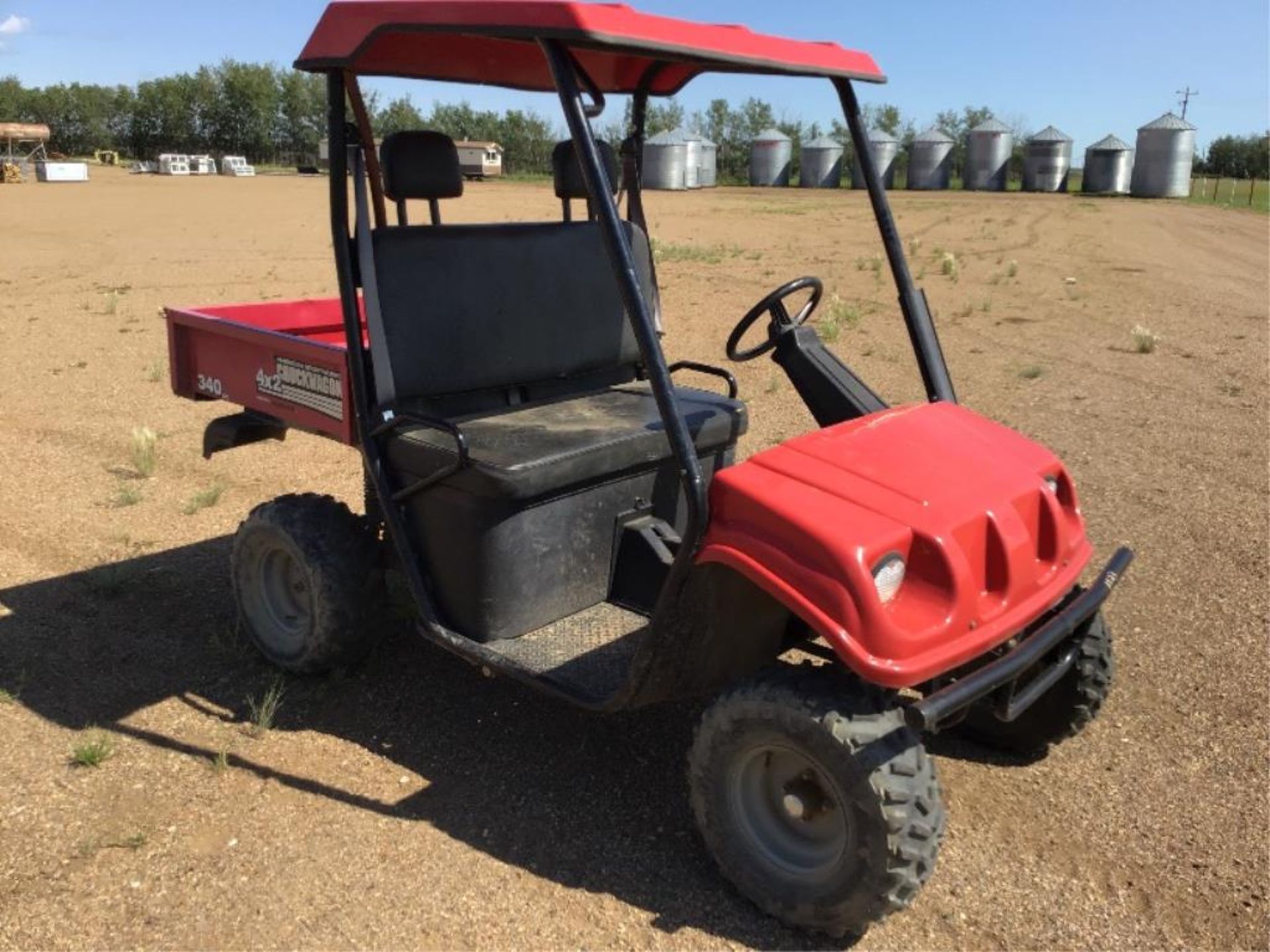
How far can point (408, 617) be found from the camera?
179 inches

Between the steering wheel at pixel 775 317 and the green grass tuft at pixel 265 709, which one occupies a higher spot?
the steering wheel at pixel 775 317

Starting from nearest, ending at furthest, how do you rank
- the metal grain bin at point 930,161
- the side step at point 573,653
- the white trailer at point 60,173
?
the side step at point 573,653 < the metal grain bin at point 930,161 < the white trailer at point 60,173

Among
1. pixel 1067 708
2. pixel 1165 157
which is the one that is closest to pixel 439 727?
pixel 1067 708

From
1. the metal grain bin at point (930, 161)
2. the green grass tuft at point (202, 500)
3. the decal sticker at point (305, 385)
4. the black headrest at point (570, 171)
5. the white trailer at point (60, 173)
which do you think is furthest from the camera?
the white trailer at point (60, 173)

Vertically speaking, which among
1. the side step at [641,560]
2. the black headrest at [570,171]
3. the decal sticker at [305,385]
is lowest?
the side step at [641,560]

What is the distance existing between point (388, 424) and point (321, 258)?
50.8 ft

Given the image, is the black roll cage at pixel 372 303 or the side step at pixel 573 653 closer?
the side step at pixel 573 653

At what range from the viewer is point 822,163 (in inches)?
2047

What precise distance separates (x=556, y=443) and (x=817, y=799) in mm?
1386

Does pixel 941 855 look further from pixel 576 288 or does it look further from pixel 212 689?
pixel 212 689

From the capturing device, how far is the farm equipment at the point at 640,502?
265cm

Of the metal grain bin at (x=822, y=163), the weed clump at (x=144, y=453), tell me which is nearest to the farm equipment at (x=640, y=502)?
the weed clump at (x=144, y=453)

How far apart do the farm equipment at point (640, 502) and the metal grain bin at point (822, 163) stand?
49301 millimetres

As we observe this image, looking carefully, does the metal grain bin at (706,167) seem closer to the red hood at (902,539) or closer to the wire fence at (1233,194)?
the wire fence at (1233,194)
